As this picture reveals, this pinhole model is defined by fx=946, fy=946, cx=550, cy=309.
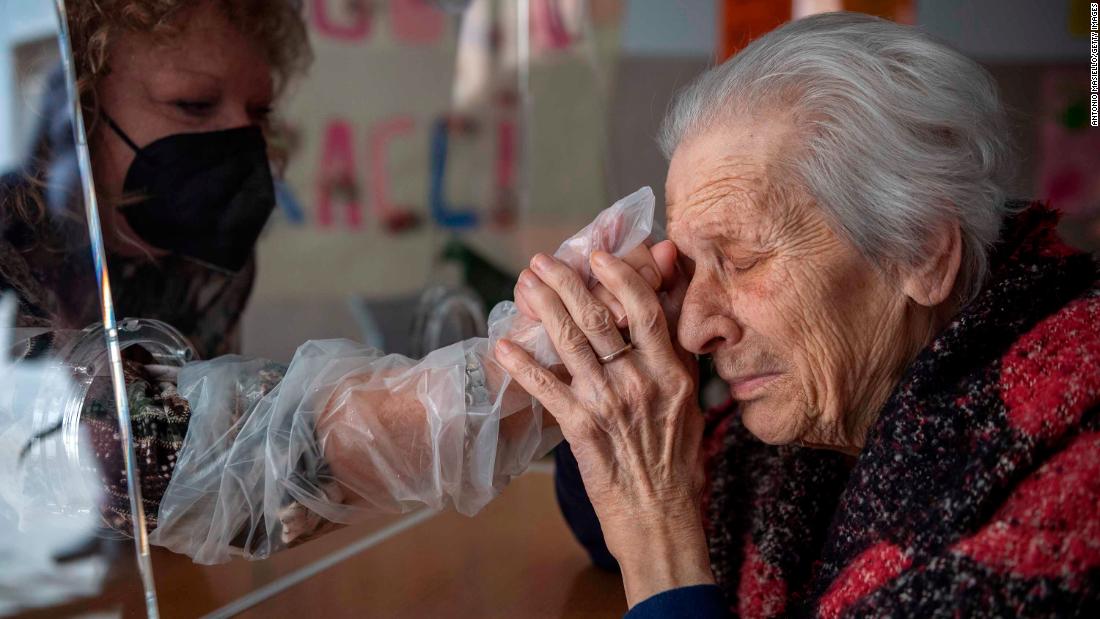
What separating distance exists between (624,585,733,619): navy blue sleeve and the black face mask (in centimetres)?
75

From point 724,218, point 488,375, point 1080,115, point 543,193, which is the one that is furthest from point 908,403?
point 1080,115

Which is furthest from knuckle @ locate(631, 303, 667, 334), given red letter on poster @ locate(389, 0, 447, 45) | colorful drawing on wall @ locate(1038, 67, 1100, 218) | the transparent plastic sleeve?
colorful drawing on wall @ locate(1038, 67, 1100, 218)

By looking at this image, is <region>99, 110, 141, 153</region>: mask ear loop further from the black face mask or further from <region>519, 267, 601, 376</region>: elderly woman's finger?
<region>519, 267, 601, 376</region>: elderly woman's finger

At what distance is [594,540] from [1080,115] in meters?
2.80

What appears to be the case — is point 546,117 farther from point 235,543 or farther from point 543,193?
point 235,543

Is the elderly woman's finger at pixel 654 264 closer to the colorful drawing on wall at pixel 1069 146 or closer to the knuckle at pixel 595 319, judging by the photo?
the knuckle at pixel 595 319

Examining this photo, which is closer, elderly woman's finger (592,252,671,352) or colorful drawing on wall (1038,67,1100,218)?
elderly woman's finger (592,252,671,352)

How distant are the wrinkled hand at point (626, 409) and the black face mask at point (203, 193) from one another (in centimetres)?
46

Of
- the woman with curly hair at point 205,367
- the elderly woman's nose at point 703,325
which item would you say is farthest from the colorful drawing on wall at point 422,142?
the elderly woman's nose at point 703,325

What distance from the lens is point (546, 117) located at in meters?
3.57

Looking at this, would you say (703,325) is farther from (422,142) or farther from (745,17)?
(745,17)

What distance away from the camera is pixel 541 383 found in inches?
44.5

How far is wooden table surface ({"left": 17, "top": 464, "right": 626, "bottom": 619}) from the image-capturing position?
105 cm

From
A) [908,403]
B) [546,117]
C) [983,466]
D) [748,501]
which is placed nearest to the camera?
[983,466]
